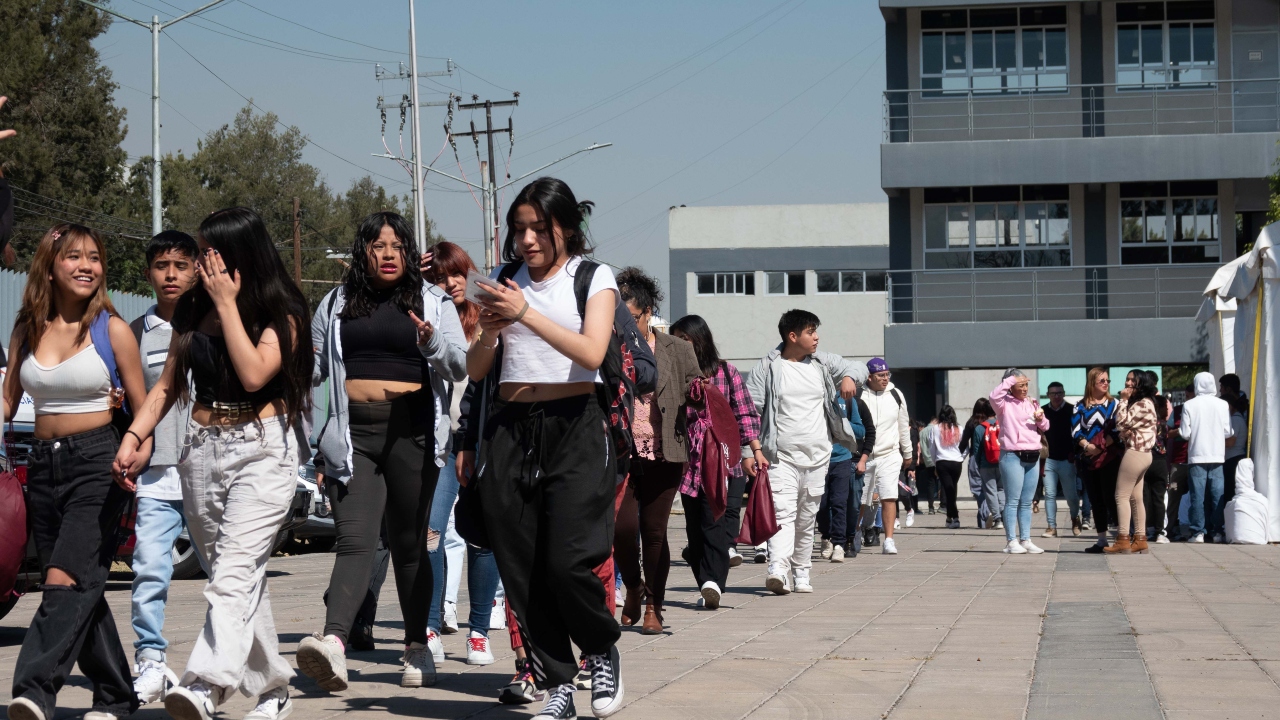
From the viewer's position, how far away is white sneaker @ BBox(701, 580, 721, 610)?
9586mm

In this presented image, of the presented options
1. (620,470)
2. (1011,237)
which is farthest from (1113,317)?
(620,470)

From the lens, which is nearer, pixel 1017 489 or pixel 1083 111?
pixel 1017 489

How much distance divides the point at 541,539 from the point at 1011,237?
26.7 metres

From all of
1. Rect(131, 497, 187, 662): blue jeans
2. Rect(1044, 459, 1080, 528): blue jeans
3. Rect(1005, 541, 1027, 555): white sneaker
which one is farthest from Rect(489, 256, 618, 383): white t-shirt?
Rect(1044, 459, 1080, 528): blue jeans

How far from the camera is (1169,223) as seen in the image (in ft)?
100

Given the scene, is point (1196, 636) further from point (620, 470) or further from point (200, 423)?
point (200, 423)

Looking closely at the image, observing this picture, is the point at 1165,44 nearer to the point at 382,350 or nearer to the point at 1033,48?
the point at 1033,48

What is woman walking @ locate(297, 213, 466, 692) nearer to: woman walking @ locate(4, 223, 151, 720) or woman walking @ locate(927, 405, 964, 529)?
woman walking @ locate(4, 223, 151, 720)

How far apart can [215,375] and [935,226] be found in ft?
88.1

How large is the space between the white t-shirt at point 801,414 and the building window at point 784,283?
54.5m

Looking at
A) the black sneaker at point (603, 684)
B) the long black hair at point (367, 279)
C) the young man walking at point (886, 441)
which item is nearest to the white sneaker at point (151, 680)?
the long black hair at point (367, 279)

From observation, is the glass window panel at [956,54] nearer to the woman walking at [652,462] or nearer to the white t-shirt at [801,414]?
the white t-shirt at [801,414]

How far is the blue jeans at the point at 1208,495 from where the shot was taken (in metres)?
16.7

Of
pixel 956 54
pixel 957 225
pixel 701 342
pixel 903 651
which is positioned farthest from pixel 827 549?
pixel 956 54
